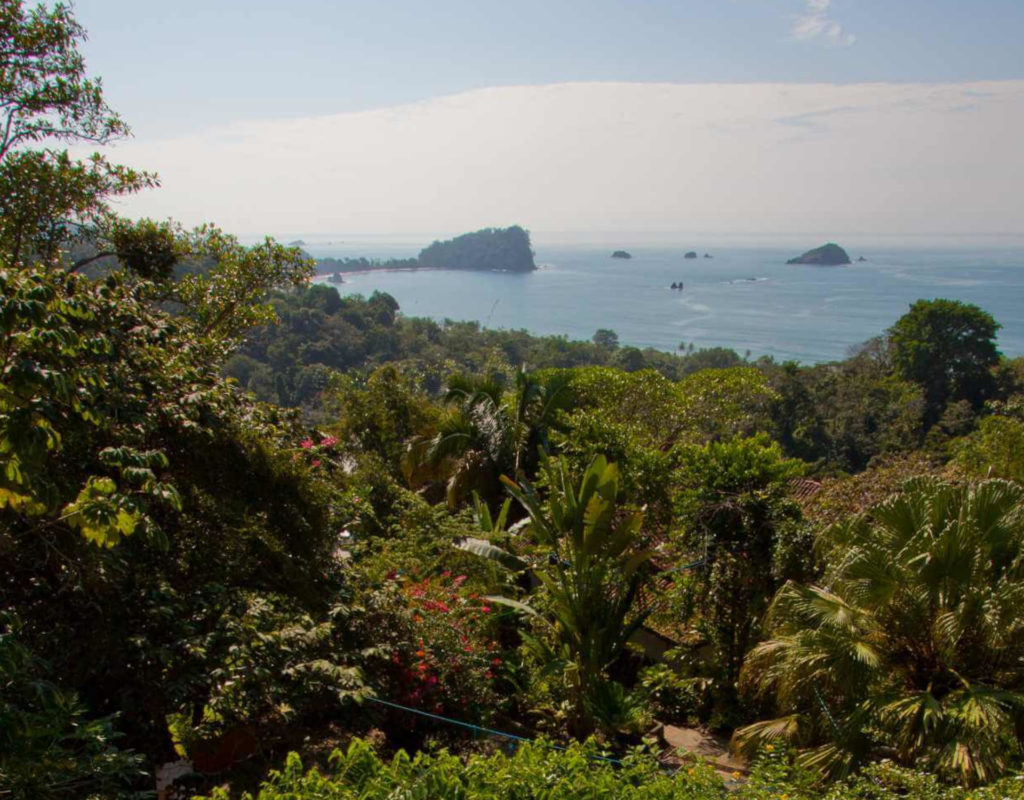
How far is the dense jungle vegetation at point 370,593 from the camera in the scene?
356 cm

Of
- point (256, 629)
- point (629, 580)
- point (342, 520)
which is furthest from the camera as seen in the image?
point (629, 580)

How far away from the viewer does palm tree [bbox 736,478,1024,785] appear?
5.23 metres

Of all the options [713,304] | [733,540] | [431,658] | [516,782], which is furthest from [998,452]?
[713,304]

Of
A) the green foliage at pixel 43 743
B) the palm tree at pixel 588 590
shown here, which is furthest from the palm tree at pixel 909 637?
the green foliage at pixel 43 743

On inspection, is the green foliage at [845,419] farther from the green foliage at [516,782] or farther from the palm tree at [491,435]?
the green foliage at [516,782]

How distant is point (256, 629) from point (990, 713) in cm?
475

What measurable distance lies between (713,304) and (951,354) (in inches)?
4713

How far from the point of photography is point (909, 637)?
5.82 meters

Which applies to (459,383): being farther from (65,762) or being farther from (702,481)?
(65,762)

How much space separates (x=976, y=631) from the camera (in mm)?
5547

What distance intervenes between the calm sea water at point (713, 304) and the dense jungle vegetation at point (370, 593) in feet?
266

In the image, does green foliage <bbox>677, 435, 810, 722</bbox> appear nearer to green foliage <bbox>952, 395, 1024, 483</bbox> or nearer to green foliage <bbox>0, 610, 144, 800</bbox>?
green foliage <bbox>952, 395, 1024, 483</bbox>

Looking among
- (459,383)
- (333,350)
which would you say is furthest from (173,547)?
(333,350)

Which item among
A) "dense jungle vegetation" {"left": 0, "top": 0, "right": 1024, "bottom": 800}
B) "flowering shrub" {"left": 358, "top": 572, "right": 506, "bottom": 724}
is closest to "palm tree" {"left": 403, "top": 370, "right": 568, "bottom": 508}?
"dense jungle vegetation" {"left": 0, "top": 0, "right": 1024, "bottom": 800}
